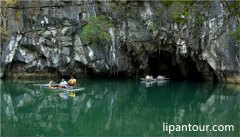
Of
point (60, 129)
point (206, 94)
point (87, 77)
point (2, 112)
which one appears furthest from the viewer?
point (87, 77)

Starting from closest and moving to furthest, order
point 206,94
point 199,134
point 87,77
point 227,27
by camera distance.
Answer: point 199,134 < point 206,94 < point 227,27 < point 87,77

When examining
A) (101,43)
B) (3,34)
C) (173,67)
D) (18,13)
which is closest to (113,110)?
(101,43)

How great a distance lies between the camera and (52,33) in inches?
1076

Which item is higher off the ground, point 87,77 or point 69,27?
point 69,27

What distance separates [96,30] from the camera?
27.0 metres

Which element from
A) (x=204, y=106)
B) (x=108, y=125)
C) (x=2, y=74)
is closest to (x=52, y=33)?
(x=2, y=74)

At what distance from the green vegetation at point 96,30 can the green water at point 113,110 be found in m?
4.96

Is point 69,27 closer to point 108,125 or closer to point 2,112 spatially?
point 2,112

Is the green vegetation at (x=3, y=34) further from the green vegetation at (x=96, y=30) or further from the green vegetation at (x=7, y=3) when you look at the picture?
the green vegetation at (x=96, y=30)

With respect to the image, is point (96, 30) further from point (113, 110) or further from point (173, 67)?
point (113, 110)

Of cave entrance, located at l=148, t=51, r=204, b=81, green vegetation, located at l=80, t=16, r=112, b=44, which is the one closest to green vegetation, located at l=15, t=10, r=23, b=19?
green vegetation, located at l=80, t=16, r=112, b=44

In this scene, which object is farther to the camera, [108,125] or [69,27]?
[69,27]

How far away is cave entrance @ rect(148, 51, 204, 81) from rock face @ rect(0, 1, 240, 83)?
2358 mm

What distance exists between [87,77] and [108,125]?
59.8 ft
